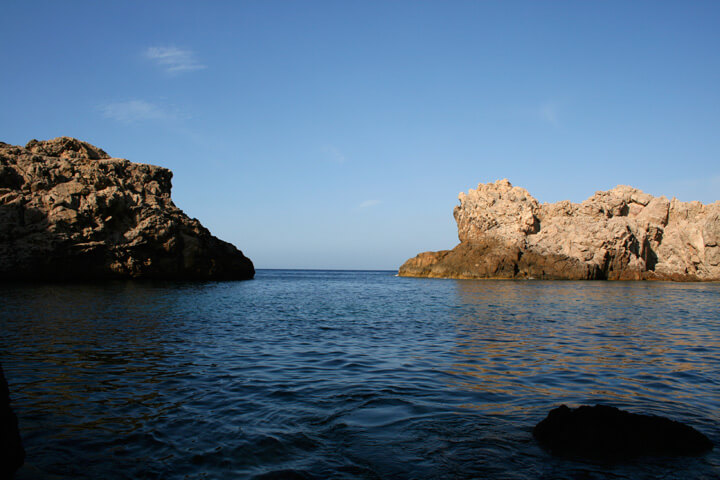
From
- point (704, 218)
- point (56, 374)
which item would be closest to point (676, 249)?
point (704, 218)

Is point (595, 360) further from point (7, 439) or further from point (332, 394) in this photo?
point (7, 439)

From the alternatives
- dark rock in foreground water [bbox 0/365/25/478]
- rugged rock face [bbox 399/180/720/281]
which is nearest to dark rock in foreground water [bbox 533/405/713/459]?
dark rock in foreground water [bbox 0/365/25/478]

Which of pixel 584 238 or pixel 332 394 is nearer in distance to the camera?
pixel 332 394

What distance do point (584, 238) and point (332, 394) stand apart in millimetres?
94001

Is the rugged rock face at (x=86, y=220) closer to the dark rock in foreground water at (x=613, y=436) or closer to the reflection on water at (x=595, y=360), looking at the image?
the reflection on water at (x=595, y=360)

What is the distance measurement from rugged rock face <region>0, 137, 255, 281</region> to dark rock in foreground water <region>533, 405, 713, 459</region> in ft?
204

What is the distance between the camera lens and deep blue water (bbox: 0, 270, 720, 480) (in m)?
5.85

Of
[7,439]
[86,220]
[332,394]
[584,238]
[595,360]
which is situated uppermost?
[584,238]

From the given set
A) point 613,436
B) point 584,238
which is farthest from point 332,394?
point 584,238

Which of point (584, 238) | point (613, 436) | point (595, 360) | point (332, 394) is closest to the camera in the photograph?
point (613, 436)

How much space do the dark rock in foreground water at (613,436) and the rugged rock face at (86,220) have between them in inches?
2443

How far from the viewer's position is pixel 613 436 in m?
6.45

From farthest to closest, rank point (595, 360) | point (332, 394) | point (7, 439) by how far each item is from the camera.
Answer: point (595, 360) < point (332, 394) < point (7, 439)

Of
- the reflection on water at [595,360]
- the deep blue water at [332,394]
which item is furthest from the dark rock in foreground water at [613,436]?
the reflection on water at [595,360]
